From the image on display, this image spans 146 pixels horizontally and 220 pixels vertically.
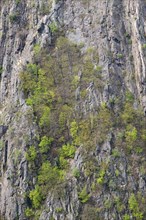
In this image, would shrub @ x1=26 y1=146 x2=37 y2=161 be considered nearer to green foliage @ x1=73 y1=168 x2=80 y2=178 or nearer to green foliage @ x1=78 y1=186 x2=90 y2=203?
green foliage @ x1=73 y1=168 x2=80 y2=178

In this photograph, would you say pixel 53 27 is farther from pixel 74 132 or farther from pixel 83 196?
pixel 83 196

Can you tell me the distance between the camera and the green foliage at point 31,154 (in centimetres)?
3036

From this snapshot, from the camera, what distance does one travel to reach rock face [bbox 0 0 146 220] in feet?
94.2

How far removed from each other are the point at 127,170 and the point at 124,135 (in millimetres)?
3272

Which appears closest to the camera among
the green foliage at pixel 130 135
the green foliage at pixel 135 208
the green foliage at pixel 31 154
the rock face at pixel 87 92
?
the green foliage at pixel 135 208

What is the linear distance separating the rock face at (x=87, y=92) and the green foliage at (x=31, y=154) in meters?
0.40

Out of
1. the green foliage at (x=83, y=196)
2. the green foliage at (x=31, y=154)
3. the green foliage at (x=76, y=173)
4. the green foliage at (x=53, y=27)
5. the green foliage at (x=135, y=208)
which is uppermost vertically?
the green foliage at (x=53, y=27)

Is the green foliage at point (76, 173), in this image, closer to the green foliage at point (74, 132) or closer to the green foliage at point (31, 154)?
the green foliage at point (74, 132)

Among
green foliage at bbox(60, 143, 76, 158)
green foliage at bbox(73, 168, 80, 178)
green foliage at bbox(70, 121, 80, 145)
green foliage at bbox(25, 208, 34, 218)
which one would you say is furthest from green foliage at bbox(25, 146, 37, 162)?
green foliage at bbox(25, 208, 34, 218)

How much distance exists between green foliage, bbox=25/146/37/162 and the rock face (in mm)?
402

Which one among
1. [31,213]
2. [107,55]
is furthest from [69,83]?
[31,213]

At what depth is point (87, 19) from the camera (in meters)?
39.2

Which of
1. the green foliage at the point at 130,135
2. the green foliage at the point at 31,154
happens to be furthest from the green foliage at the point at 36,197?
the green foliage at the point at 130,135

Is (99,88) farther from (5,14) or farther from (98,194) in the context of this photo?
(5,14)
